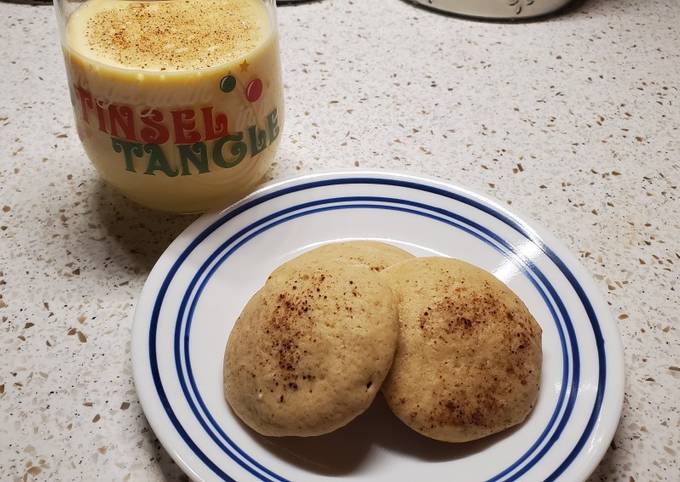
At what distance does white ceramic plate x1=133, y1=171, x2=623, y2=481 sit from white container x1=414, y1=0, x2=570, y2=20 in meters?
0.61

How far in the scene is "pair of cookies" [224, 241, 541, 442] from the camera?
1.86 feet

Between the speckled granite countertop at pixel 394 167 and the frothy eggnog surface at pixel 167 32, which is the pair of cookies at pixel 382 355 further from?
the frothy eggnog surface at pixel 167 32

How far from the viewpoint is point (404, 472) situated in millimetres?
585

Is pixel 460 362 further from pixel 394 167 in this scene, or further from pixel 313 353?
pixel 394 167

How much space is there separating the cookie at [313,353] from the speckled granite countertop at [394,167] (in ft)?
0.37

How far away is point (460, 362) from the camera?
588 millimetres

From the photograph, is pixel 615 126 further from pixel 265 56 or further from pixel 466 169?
pixel 265 56

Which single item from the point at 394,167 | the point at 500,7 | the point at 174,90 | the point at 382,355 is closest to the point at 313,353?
the point at 382,355

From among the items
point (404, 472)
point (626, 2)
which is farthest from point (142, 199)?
point (626, 2)

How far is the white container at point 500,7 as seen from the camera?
1279mm

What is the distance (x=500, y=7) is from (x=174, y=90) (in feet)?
2.65

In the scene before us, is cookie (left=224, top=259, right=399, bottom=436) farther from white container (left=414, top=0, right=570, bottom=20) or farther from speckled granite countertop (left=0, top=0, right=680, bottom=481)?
white container (left=414, top=0, right=570, bottom=20)

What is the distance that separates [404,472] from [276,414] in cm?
12

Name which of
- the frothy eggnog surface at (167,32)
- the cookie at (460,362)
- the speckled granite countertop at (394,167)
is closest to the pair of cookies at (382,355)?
the cookie at (460,362)
